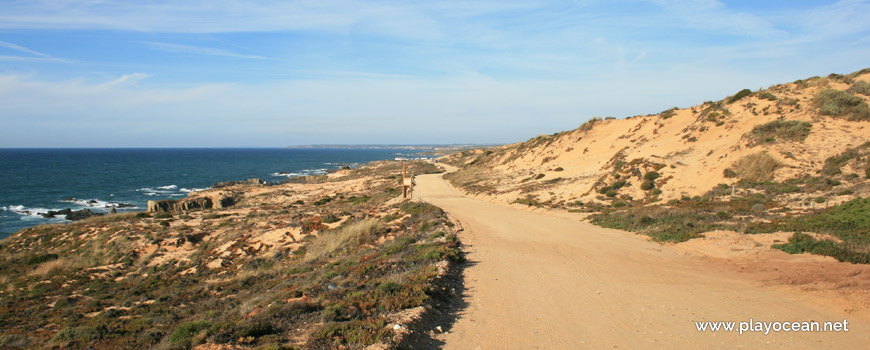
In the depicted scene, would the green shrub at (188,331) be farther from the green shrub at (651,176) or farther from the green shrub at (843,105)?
the green shrub at (843,105)

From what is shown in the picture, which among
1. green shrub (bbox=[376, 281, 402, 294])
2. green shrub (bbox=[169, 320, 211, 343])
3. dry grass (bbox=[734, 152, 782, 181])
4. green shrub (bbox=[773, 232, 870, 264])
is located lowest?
green shrub (bbox=[169, 320, 211, 343])

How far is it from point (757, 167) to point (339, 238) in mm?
21184

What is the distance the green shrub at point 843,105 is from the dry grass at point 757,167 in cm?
642

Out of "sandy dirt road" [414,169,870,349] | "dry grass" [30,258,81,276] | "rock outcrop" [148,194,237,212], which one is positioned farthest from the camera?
"rock outcrop" [148,194,237,212]

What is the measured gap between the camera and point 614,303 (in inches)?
341

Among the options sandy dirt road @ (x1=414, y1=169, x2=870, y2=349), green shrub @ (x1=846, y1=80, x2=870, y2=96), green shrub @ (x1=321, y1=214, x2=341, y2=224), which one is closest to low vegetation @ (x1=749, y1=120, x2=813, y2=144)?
green shrub @ (x1=846, y1=80, x2=870, y2=96)

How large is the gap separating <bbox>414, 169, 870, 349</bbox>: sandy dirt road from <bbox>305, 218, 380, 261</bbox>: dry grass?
5.32m

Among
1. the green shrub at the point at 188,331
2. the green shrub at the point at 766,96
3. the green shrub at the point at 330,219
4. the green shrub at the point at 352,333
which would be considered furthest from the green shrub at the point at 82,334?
the green shrub at the point at 766,96

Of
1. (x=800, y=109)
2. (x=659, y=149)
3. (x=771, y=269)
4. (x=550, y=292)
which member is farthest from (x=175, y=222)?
(x=800, y=109)

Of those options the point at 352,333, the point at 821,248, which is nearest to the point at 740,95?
the point at 821,248

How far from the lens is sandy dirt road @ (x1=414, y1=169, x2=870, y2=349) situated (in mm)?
6820

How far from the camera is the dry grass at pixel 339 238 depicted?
17.0 m

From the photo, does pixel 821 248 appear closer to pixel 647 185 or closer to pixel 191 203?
pixel 647 185

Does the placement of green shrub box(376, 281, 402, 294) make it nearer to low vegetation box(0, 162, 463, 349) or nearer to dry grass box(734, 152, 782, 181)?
low vegetation box(0, 162, 463, 349)
